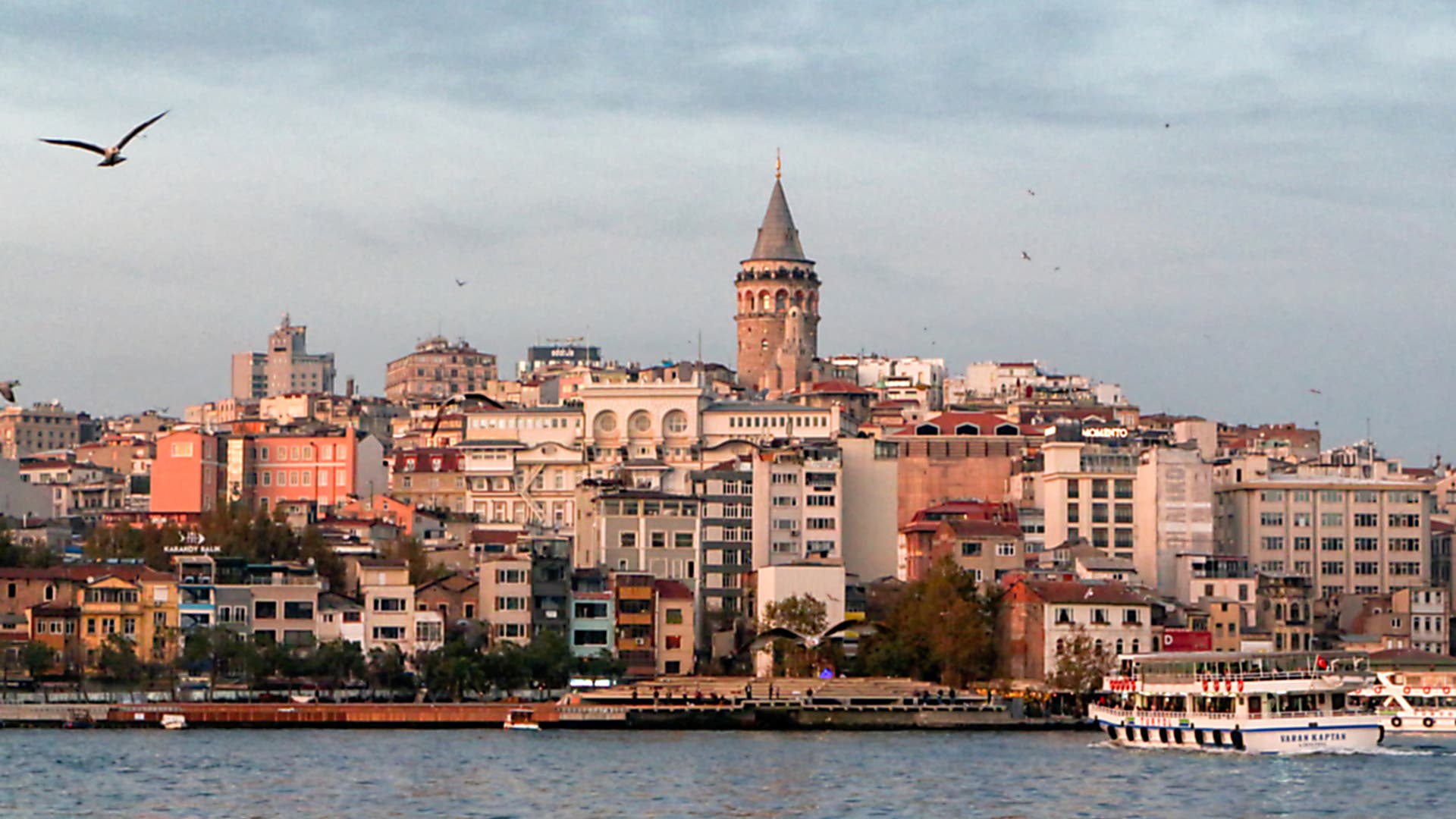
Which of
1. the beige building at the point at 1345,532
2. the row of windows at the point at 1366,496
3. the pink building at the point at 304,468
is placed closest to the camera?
the beige building at the point at 1345,532

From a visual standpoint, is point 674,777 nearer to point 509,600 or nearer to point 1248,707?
point 1248,707

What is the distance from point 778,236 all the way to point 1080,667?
78.1m

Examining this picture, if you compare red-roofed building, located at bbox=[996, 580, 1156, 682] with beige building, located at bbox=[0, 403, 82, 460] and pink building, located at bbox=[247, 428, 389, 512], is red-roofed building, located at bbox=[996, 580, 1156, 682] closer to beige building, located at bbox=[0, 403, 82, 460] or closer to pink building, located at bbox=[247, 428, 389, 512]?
pink building, located at bbox=[247, 428, 389, 512]

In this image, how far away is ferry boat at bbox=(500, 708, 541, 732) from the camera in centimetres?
8025

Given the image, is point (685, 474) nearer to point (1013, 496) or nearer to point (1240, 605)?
point (1013, 496)

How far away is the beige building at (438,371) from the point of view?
188125 millimetres

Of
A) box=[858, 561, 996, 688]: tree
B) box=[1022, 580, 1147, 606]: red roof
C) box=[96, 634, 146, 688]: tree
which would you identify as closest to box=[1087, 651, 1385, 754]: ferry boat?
box=[1022, 580, 1147, 606]: red roof

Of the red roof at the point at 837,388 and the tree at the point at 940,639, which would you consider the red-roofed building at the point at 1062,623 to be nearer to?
the tree at the point at 940,639

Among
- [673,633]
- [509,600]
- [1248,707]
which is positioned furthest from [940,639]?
[1248,707]

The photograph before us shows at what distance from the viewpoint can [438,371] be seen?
191m

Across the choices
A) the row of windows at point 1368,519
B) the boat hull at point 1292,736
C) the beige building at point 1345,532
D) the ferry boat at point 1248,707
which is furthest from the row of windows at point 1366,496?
the boat hull at point 1292,736

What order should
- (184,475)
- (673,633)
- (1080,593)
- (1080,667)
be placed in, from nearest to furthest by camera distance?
(1080,667) → (1080,593) → (673,633) → (184,475)

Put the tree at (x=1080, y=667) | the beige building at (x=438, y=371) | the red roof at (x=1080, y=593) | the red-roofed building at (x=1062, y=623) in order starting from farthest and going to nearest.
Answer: the beige building at (x=438, y=371) → the red roof at (x=1080, y=593) → the red-roofed building at (x=1062, y=623) → the tree at (x=1080, y=667)

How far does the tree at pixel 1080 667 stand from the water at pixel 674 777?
832 cm
